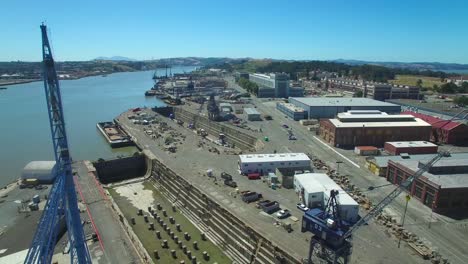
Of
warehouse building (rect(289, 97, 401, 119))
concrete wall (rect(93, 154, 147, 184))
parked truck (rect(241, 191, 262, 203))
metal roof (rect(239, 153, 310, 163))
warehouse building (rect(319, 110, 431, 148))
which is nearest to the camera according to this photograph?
parked truck (rect(241, 191, 262, 203))

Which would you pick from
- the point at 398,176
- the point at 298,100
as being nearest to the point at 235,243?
the point at 398,176

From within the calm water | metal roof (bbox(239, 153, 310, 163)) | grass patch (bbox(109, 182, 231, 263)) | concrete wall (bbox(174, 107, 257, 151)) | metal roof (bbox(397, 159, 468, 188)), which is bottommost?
grass patch (bbox(109, 182, 231, 263))

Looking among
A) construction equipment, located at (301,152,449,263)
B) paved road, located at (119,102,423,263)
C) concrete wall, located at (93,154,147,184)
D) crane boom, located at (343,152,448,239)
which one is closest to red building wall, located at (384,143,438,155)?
paved road, located at (119,102,423,263)

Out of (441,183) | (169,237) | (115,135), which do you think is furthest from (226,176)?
(115,135)

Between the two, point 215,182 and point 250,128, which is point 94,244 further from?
point 250,128

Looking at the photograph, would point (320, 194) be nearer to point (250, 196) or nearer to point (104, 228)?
point (250, 196)

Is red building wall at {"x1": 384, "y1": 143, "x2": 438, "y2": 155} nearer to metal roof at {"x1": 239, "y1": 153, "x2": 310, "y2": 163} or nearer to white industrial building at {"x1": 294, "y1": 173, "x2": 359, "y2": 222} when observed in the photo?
metal roof at {"x1": 239, "y1": 153, "x2": 310, "y2": 163}
